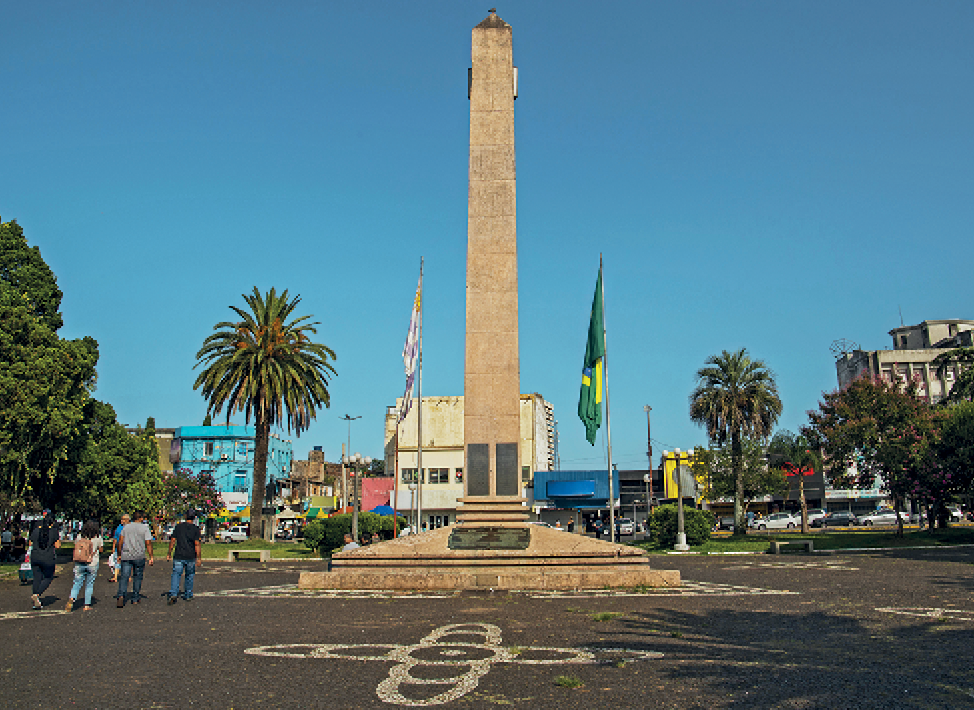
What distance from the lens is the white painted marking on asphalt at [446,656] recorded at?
7.01m

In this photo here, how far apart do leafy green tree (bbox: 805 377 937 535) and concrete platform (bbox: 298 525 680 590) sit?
22.6 meters

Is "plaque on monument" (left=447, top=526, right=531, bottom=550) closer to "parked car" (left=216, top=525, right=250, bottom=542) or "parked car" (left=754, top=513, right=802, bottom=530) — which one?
"parked car" (left=216, top=525, right=250, bottom=542)

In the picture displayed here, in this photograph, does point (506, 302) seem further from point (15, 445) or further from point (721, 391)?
point (721, 391)

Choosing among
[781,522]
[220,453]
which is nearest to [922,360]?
[781,522]

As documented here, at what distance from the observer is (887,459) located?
3541cm

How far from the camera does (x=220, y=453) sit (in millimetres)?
85188

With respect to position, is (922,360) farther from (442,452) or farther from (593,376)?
(593,376)

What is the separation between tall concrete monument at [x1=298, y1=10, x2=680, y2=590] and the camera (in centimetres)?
1630

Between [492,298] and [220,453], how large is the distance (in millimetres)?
72525

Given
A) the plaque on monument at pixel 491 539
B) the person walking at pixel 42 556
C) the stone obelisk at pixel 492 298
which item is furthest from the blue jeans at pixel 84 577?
the stone obelisk at pixel 492 298

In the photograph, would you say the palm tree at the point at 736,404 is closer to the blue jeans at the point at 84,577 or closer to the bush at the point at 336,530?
the bush at the point at 336,530

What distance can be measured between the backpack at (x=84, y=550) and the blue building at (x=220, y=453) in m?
72.1

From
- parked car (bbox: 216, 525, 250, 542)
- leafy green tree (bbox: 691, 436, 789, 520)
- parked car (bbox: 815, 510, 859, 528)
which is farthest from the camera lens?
parked car (bbox: 815, 510, 859, 528)

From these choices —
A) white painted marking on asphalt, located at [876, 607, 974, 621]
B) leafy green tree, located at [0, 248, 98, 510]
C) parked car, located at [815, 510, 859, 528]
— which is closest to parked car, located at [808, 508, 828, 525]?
parked car, located at [815, 510, 859, 528]
